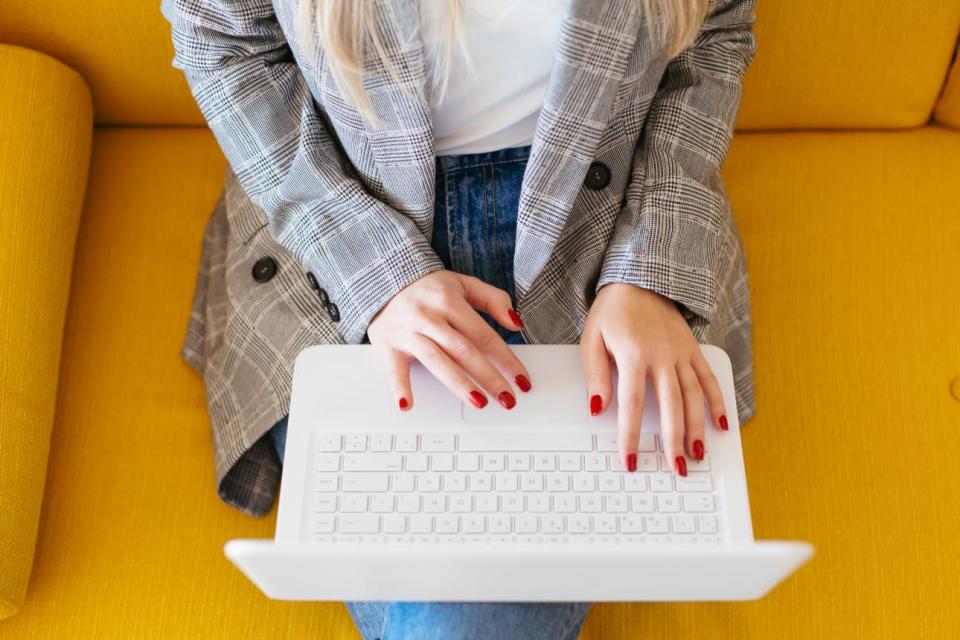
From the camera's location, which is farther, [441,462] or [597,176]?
[597,176]

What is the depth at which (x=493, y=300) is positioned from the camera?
827mm

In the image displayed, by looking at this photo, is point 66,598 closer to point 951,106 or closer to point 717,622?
point 717,622

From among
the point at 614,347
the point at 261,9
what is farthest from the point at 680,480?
the point at 261,9

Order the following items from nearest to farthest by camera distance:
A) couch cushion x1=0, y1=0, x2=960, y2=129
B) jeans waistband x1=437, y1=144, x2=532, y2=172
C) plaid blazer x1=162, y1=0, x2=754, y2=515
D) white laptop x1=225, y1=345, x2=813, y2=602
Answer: white laptop x1=225, y1=345, x2=813, y2=602 < plaid blazer x1=162, y1=0, x2=754, y2=515 < jeans waistband x1=437, y1=144, x2=532, y2=172 < couch cushion x1=0, y1=0, x2=960, y2=129

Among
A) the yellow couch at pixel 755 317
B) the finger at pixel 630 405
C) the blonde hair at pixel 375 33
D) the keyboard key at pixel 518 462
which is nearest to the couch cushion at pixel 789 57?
the yellow couch at pixel 755 317

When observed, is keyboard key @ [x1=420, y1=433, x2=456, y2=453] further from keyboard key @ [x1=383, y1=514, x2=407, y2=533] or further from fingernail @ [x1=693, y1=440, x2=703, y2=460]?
fingernail @ [x1=693, y1=440, x2=703, y2=460]

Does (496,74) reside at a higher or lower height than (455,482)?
higher

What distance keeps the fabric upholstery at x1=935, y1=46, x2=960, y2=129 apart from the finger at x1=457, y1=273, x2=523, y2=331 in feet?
2.39

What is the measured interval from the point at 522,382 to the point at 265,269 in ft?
1.15

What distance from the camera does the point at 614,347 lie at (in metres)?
0.78

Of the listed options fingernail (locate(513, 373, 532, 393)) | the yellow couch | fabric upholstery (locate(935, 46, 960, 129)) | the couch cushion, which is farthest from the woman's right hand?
fabric upholstery (locate(935, 46, 960, 129))

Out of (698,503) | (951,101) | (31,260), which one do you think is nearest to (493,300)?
(698,503)

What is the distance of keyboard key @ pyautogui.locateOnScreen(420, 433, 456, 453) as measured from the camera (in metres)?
0.75

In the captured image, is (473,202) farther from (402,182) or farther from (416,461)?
(416,461)
